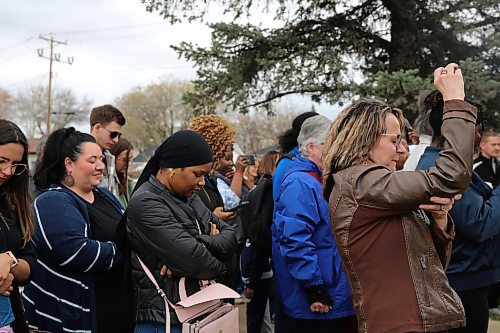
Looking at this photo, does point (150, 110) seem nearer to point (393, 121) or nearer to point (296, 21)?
point (296, 21)

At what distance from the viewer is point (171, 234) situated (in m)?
2.74

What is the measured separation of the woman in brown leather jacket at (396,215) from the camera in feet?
7.54

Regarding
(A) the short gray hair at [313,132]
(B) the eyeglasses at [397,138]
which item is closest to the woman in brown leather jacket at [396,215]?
(B) the eyeglasses at [397,138]

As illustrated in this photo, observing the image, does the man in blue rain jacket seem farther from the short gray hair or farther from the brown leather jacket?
the brown leather jacket

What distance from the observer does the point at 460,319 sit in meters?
2.47

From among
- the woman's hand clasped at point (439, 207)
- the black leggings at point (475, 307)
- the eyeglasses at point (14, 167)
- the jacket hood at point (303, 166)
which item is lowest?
the black leggings at point (475, 307)

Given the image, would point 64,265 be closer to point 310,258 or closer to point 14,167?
point 14,167

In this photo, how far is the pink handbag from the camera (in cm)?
275

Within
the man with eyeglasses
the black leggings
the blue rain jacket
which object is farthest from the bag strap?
the man with eyeglasses

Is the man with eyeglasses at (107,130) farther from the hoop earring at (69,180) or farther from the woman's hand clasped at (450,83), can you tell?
the woman's hand clasped at (450,83)

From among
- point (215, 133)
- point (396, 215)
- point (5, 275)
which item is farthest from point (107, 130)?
point (396, 215)

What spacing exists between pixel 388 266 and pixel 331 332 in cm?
122

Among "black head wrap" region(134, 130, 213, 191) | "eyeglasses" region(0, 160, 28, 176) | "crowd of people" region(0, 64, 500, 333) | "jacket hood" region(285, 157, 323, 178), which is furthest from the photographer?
"jacket hood" region(285, 157, 323, 178)

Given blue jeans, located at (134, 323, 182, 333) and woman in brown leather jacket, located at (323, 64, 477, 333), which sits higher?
woman in brown leather jacket, located at (323, 64, 477, 333)
